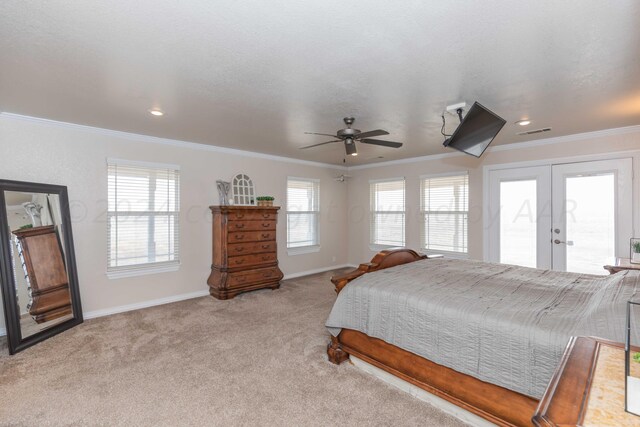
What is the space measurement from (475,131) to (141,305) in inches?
191

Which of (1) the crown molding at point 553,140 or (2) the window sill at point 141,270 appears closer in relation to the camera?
(1) the crown molding at point 553,140

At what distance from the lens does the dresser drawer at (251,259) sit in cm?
494

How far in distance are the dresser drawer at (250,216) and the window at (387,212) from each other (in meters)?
2.55

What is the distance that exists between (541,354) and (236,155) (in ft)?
16.4

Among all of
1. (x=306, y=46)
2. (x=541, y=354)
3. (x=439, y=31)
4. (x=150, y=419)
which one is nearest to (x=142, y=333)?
(x=150, y=419)

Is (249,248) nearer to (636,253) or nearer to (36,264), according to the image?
(36,264)

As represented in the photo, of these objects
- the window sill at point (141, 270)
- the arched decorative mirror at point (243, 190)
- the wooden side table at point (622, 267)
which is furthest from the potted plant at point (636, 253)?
the window sill at point (141, 270)

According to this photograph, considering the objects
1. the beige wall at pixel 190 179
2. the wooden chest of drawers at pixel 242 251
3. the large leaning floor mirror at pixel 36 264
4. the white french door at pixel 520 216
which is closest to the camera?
the large leaning floor mirror at pixel 36 264

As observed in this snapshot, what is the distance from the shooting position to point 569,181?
438cm

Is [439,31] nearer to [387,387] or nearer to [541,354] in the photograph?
[541,354]

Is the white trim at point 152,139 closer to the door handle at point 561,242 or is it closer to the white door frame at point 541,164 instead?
the white door frame at point 541,164

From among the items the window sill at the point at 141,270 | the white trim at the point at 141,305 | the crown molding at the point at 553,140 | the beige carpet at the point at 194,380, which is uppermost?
the crown molding at the point at 553,140

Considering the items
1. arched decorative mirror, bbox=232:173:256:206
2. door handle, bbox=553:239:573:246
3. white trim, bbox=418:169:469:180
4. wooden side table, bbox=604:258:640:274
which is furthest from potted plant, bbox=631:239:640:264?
arched decorative mirror, bbox=232:173:256:206

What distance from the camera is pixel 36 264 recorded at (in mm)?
3412
